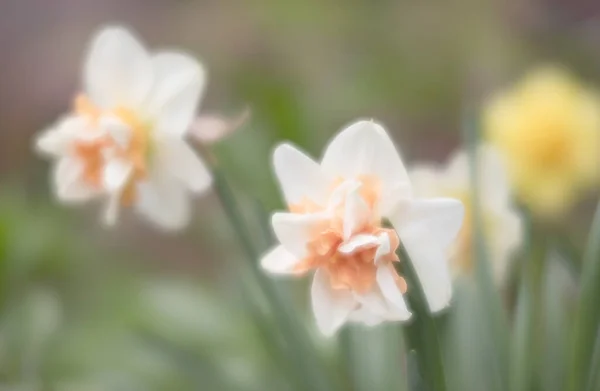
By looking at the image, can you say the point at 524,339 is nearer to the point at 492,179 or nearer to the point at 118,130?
the point at 492,179

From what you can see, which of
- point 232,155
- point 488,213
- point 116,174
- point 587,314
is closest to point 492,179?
point 488,213

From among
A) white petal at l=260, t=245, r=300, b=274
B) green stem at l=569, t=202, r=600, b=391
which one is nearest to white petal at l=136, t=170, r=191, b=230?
white petal at l=260, t=245, r=300, b=274

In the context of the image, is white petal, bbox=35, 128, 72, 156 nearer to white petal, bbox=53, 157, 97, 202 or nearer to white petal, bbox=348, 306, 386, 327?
white petal, bbox=53, 157, 97, 202

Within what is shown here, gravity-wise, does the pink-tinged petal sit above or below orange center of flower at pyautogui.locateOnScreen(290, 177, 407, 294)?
above

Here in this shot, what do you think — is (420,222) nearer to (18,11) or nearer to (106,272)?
(106,272)

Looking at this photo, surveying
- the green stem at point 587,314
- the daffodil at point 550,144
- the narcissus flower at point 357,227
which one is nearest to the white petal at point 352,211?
the narcissus flower at point 357,227

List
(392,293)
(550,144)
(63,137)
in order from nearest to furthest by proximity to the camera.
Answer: (392,293), (63,137), (550,144)
